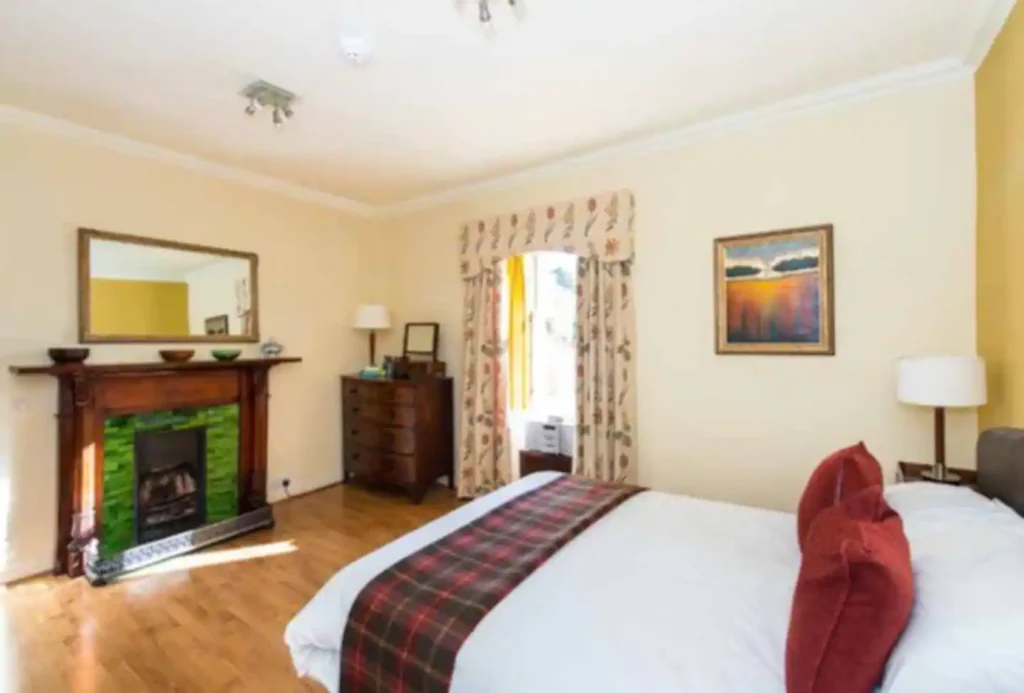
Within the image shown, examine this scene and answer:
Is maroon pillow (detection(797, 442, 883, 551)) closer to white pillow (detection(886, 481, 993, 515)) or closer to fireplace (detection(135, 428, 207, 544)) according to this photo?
white pillow (detection(886, 481, 993, 515))

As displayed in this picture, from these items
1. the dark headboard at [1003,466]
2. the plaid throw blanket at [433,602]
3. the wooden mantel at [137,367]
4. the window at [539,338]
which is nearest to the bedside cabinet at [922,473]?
the dark headboard at [1003,466]

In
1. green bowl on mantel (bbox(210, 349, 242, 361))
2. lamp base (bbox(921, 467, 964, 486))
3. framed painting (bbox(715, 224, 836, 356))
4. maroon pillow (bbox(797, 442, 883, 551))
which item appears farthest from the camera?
green bowl on mantel (bbox(210, 349, 242, 361))

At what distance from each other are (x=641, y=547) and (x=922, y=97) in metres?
2.58

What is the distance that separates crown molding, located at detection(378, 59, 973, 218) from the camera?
91.5 inches

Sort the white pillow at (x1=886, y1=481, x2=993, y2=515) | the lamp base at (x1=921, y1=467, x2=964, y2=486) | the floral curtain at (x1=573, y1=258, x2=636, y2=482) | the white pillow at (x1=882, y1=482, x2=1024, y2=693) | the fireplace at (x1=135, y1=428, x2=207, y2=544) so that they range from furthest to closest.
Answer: the floral curtain at (x1=573, y1=258, x2=636, y2=482)
the fireplace at (x1=135, y1=428, x2=207, y2=544)
the lamp base at (x1=921, y1=467, x2=964, y2=486)
the white pillow at (x1=886, y1=481, x2=993, y2=515)
the white pillow at (x1=882, y1=482, x2=1024, y2=693)

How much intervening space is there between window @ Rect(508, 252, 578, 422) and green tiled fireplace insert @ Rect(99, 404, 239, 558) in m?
2.12

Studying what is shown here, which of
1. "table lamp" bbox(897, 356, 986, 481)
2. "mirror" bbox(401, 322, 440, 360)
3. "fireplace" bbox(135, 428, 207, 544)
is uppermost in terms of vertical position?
"mirror" bbox(401, 322, 440, 360)

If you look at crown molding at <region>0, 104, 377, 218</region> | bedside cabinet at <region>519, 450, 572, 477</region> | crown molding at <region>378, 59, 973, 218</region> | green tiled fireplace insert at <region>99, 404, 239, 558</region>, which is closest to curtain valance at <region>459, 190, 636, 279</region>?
crown molding at <region>378, 59, 973, 218</region>

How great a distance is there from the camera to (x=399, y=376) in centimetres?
397

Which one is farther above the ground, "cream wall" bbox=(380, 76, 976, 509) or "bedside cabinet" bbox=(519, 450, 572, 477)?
"cream wall" bbox=(380, 76, 976, 509)

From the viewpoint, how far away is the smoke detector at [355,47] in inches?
78.5

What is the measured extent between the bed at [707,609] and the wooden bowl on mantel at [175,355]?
2.42m

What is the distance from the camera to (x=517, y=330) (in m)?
3.87

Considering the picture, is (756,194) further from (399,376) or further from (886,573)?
(399,376)
